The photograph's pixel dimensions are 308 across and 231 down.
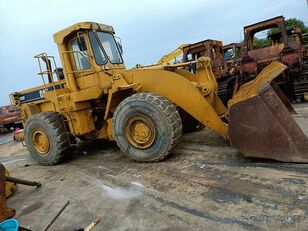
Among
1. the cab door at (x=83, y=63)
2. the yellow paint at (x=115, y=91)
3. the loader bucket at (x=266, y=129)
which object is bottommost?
the loader bucket at (x=266, y=129)

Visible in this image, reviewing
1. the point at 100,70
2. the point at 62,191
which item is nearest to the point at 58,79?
the point at 100,70

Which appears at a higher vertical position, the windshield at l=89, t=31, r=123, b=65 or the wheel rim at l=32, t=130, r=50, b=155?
the windshield at l=89, t=31, r=123, b=65

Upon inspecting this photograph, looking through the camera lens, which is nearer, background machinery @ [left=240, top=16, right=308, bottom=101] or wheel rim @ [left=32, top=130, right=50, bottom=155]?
wheel rim @ [left=32, top=130, right=50, bottom=155]

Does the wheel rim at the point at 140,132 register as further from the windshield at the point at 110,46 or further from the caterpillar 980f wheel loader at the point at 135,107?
the windshield at the point at 110,46

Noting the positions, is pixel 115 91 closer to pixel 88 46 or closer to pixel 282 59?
pixel 88 46

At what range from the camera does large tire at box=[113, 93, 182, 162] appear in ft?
16.3

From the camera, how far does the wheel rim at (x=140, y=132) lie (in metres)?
5.15

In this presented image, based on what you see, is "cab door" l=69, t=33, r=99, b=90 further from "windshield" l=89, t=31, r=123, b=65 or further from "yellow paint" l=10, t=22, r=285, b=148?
"windshield" l=89, t=31, r=123, b=65

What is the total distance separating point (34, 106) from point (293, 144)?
560 cm

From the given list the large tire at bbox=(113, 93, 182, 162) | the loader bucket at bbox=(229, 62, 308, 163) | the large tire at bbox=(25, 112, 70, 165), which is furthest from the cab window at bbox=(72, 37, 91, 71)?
the loader bucket at bbox=(229, 62, 308, 163)

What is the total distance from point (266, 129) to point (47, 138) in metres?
4.40

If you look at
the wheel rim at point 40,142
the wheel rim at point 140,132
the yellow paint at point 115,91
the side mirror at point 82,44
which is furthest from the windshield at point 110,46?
the wheel rim at point 40,142

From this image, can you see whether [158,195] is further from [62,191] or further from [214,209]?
[62,191]

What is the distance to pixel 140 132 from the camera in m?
5.26
